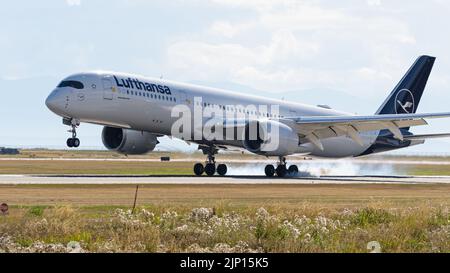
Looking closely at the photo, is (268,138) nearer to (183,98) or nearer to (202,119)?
(202,119)

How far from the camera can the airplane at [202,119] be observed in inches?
1867

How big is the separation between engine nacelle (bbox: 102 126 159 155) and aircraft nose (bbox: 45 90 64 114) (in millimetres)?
7518

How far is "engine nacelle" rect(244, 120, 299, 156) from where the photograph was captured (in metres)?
51.2

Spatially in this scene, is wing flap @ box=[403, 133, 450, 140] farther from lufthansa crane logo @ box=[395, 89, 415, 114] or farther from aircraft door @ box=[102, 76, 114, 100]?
aircraft door @ box=[102, 76, 114, 100]

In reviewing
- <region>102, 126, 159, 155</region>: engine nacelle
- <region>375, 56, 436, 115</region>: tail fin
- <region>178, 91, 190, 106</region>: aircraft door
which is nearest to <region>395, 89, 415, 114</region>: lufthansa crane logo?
<region>375, 56, 436, 115</region>: tail fin

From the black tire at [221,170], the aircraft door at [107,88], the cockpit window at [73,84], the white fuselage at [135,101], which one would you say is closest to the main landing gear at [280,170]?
the white fuselage at [135,101]

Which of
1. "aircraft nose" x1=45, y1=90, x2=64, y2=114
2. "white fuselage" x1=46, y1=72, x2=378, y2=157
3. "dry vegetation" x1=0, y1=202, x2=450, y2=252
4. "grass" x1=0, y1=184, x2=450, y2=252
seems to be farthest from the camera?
"white fuselage" x1=46, y1=72, x2=378, y2=157

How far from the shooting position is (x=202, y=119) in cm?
5272

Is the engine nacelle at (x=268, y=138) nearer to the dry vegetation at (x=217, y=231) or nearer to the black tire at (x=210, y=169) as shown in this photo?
the black tire at (x=210, y=169)

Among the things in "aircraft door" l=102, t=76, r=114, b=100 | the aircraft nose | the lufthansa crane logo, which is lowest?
the aircraft nose

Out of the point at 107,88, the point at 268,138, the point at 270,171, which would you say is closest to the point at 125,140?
the point at 107,88

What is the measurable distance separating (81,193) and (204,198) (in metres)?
5.36
